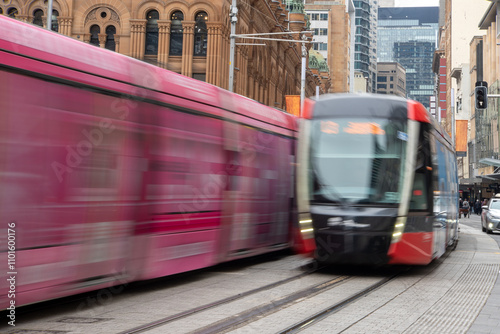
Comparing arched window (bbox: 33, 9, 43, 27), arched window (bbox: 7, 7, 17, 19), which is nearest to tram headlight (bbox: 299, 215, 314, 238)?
arched window (bbox: 33, 9, 43, 27)

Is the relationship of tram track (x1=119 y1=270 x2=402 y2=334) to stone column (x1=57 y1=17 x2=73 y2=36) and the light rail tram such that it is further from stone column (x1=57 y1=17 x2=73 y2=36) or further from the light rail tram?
stone column (x1=57 y1=17 x2=73 y2=36)

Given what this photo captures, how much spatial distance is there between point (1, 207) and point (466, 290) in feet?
23.3

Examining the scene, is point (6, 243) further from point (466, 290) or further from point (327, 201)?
point (466, 290)

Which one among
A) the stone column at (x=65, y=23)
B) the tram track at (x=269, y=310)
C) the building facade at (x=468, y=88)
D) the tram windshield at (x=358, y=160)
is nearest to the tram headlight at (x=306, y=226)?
the tram windshield at (x=358, y=160)

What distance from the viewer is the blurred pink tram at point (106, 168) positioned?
22.0 feet

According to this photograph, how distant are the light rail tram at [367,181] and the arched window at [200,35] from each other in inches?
1077

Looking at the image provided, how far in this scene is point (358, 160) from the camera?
11.3m

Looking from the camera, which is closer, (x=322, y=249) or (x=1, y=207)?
(x=1, y=207)

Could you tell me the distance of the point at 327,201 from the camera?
37.3 feet

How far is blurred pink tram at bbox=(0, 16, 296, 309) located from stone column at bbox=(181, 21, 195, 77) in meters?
26.9

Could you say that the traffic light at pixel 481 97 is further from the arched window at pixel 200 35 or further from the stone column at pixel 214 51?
the arched window at pixel 200 35

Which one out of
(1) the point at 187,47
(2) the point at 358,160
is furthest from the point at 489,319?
(1) the point at 187,47

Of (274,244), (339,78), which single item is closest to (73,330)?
(274,244)

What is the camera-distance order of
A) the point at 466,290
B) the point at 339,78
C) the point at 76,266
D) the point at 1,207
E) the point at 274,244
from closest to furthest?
the point at 1,207
the point at 76,266
the point at 466,290
the point at 274,244
the point at 339,78
